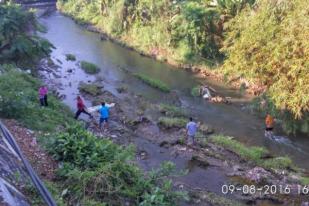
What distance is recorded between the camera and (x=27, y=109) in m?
16.2

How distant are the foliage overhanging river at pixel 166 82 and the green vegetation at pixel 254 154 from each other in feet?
4.13

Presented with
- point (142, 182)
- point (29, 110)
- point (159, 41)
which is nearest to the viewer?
point (142, 182)

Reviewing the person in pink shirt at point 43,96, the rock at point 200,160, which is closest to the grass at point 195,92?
the rock at point 200,160

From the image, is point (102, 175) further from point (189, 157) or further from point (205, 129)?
point (205, 129)

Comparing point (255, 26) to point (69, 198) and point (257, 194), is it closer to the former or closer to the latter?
point (257, 194)

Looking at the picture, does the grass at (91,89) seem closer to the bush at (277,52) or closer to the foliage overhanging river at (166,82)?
the foliage overhanging river at (166,82)

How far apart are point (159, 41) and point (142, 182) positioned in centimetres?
3000

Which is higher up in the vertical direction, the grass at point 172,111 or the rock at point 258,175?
the rock at point 258,175

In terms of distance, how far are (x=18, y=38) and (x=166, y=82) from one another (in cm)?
1113

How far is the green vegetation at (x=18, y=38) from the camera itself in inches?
1094

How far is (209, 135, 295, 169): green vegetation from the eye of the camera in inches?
710

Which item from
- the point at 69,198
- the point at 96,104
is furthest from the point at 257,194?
the point at 96,104

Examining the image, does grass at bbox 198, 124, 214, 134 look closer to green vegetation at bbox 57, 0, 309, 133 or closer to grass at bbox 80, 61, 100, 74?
green vegetation at bbox 57, 0, 309, 133

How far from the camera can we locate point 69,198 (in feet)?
31.8
